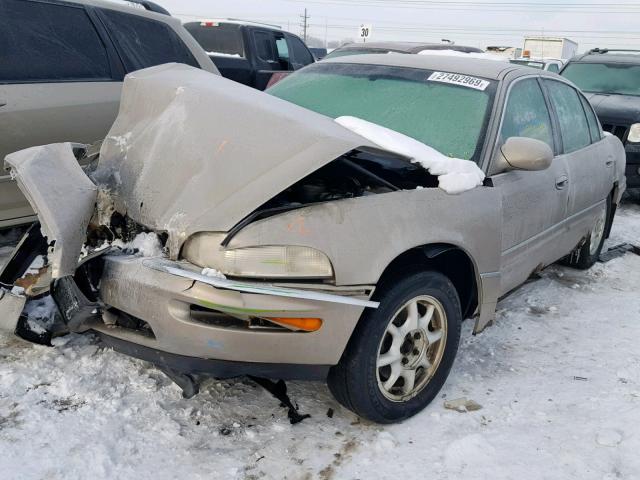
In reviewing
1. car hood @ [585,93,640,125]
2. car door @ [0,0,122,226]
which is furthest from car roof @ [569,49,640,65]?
car door @ [0,0,122,226]

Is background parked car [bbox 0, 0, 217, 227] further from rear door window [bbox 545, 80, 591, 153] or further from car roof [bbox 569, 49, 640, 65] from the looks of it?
car roof [bbox 569, 49, 640, 65]

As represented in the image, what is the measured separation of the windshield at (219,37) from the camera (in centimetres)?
952

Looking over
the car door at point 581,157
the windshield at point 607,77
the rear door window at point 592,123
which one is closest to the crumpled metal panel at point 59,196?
the car door at point 581,157

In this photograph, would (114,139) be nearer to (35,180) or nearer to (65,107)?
(35,180)

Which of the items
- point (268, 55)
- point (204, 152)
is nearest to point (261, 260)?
point (204, 152)

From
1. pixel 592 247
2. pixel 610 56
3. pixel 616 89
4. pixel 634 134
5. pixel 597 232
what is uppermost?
pixel 610 56

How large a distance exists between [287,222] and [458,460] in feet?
4.03

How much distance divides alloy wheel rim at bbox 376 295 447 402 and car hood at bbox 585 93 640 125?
608cm

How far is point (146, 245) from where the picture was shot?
2432 mm

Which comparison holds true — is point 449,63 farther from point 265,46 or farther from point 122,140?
point 265,46

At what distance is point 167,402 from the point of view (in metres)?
2.72

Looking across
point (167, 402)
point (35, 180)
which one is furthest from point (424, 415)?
point (35, 180)

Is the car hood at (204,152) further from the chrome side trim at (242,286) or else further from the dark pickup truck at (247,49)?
the dark pickup truck at (247,49)

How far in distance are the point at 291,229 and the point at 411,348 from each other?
90 centimetres
